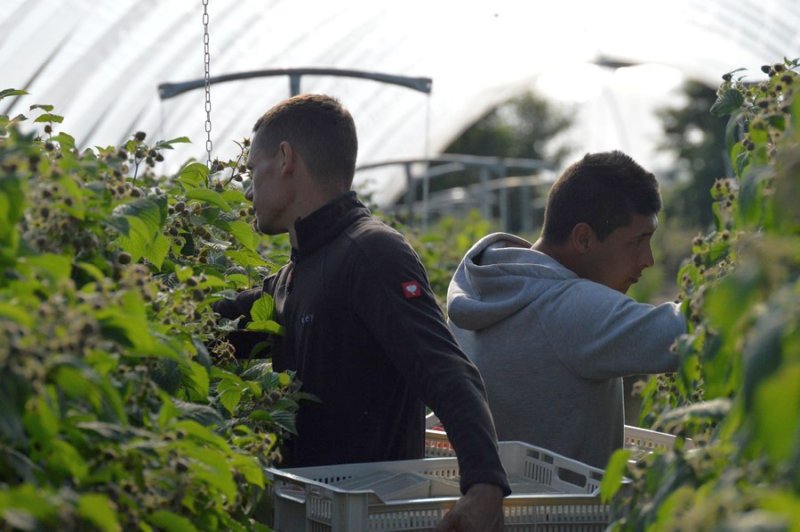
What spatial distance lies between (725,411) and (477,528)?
0.83 meters

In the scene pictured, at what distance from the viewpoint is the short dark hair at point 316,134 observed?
3.47m

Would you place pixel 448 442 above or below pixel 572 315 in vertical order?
below

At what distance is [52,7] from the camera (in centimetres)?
885

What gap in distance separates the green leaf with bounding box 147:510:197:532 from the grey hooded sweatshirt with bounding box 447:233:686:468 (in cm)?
162

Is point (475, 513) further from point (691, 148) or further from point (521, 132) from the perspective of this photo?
point (521, 132)

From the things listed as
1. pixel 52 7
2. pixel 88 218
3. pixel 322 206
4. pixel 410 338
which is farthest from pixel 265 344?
pixel 52 7

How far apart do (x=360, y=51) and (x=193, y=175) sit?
10.4m

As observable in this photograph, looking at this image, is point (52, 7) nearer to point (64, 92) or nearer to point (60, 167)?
point (64, 92)

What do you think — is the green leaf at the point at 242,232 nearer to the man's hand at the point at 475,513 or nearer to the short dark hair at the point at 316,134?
the short dark hair at the point at 316,134

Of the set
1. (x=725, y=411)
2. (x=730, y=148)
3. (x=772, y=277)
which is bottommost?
(x=725, y=411)

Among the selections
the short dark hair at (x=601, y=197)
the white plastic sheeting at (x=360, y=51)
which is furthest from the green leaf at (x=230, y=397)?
the white plastic sheeting at (x=360, y=51)

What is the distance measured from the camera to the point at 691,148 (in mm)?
38312

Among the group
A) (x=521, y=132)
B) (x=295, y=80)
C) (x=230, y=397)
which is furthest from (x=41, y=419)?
(x=521, y=132)

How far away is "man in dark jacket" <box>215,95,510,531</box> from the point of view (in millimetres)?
2807
